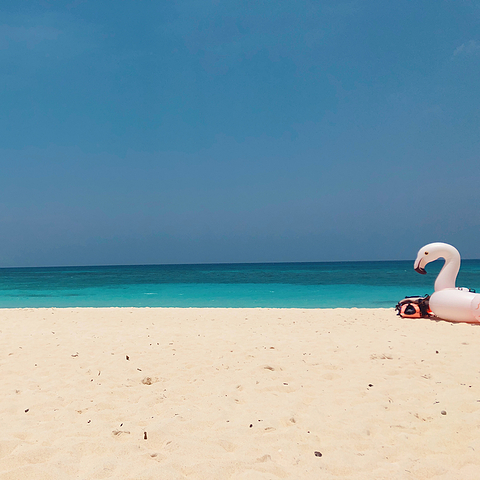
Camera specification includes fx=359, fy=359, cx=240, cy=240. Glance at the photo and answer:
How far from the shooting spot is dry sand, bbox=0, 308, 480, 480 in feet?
9.07

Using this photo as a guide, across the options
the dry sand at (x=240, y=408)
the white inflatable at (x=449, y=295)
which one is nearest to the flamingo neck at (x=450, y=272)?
the white inflatable at (x=449, y=295)

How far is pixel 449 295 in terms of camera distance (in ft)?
30.7

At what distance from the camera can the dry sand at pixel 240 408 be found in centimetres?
276

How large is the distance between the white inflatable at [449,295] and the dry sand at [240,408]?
6.75 ft

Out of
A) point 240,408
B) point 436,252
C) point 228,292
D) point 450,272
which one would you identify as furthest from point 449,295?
point 228,292

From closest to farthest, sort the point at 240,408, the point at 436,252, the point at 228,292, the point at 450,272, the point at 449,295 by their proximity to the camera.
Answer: the point at 240,408 → the point at 449,295 → the point at 450,272 → the point at 436,252 → the point at 228,292

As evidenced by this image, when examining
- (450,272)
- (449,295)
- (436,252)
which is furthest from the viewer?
(436,252)

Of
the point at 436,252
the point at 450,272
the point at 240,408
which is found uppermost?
the point at 436,252

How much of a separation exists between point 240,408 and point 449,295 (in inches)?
306

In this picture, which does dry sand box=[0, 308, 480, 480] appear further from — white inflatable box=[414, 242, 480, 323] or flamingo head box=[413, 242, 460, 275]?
flamingo head box=[413, 242, 460, 275]

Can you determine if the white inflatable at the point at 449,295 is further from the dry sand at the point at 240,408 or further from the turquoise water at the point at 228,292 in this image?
the turquoise water at the point at 228,292

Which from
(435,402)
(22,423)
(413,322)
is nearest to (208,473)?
(22,423)

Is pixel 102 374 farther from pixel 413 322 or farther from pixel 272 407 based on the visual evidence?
pixel 413 322

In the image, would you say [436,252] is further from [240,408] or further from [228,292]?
[228,292]
